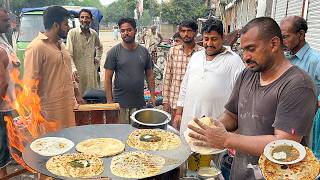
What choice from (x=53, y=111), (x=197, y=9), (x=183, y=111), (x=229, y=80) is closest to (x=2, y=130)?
(x=53, y=111)

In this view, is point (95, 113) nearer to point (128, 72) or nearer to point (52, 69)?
point (52, 69)

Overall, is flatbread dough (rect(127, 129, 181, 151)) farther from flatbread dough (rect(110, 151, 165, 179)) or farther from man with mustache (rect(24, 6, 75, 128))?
man with mustache (rect(24, 6, 75, 128))

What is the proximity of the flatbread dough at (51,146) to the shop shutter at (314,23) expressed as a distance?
509 cm

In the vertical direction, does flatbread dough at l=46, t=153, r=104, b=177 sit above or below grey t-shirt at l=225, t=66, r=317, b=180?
below

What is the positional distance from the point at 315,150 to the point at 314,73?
98cm

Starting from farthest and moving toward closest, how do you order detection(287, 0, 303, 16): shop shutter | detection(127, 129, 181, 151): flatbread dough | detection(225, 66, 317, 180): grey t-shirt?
detection(287, 0, 303, 16): shop shutter
detection(127, 129, 181, 151): flatbread dough
detection(225, 66, 317, 180): grey t-shirt

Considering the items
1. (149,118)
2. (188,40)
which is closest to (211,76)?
(149,118)

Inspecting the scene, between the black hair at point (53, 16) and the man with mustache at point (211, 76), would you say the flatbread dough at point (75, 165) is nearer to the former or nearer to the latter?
the man with mustache at point (211, 76)

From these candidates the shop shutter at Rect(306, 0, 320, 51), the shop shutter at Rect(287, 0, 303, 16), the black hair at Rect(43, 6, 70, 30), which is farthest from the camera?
the shop shutter at Rect(287, 0, 303, 16)

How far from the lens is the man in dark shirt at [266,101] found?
1.99 meters

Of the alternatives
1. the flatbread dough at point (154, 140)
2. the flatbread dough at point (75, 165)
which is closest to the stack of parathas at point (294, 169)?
the flatbread dough at point (154, 140)

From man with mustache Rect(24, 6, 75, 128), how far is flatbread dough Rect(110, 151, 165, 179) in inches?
67.2

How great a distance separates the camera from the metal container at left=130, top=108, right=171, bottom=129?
11.1 ft

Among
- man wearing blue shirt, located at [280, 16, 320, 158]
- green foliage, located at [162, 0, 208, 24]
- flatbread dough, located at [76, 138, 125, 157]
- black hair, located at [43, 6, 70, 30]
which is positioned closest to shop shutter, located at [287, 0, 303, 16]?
man wearing blue shirt, located at [280, 16, 320, 158]
